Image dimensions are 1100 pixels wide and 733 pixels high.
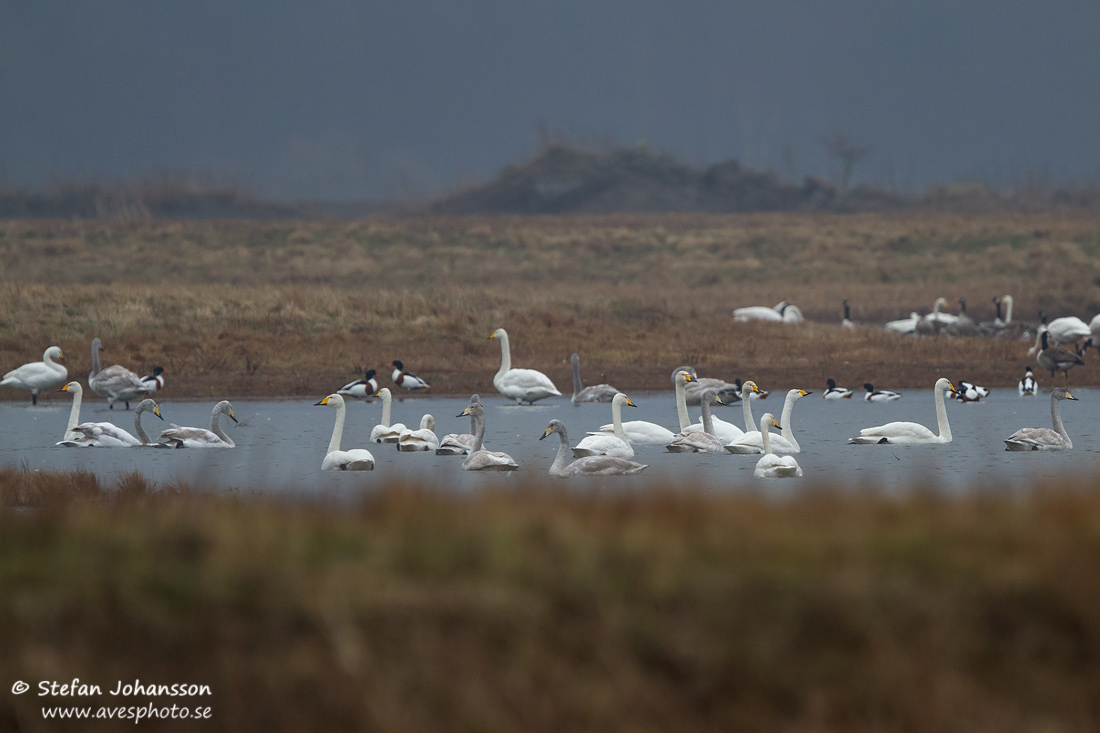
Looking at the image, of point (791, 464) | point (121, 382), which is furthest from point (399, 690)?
point (121, 382)

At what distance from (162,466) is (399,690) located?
11.0 m

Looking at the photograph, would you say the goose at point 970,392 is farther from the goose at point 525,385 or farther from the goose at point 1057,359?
the goose at point 525,385

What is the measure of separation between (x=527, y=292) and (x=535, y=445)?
2342 cm

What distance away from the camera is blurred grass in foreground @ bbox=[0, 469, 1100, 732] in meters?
4.62

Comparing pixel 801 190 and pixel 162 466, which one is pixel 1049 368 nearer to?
pixel 162 466

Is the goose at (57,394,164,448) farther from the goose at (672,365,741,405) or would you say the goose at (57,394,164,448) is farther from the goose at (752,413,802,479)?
the goose at (672,365,741,405)

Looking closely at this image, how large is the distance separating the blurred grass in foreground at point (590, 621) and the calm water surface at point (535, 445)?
1934 millimetres

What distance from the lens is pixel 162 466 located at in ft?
49.2

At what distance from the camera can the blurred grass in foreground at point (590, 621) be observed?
462 centimetres

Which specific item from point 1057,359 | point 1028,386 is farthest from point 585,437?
point 1057,359

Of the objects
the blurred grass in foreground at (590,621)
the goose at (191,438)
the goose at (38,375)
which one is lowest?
the goose at (38,375)

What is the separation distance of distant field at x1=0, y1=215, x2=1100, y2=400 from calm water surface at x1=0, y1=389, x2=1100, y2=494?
270 cm

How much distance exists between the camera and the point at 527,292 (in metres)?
40.6

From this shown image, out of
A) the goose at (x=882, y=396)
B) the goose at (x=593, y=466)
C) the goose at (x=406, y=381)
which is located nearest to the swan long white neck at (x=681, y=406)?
the goose at (x=593, y=466)
